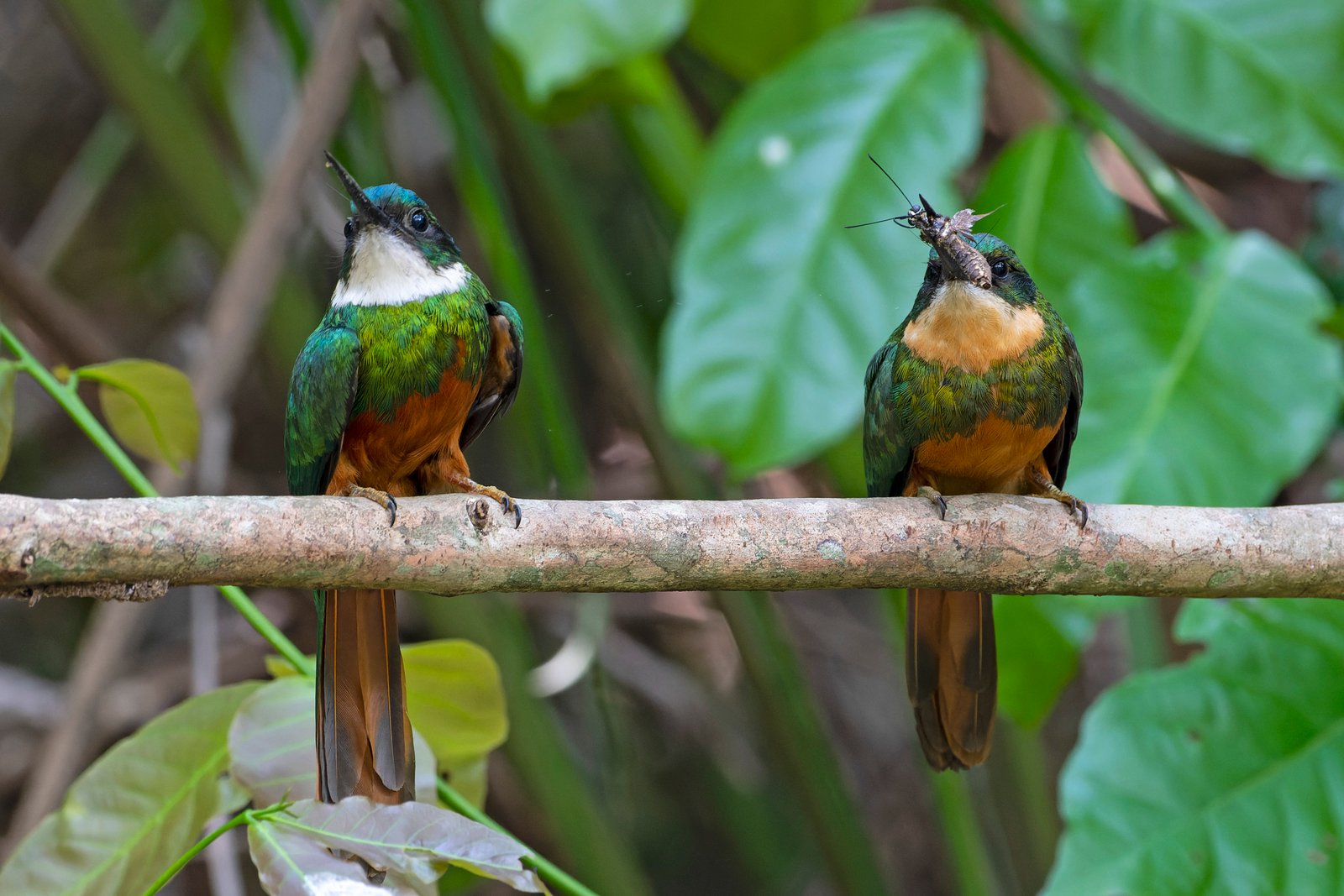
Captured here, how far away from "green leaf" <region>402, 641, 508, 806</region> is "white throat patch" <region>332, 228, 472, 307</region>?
0.43 m

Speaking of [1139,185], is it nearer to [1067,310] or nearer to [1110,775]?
[1067,310]

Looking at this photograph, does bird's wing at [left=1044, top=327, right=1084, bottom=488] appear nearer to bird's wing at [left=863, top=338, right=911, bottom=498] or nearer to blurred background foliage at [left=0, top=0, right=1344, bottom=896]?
blurred background foliage at [left=0, top=0, right=1344, bottom=896]

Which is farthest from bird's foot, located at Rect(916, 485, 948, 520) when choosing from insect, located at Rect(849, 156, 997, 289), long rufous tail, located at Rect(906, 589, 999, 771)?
insect, located at Rect(849, 156, 997, 289)

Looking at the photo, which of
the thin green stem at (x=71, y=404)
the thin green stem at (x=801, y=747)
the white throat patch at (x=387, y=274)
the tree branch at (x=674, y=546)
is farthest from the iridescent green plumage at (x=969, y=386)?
the thin green stem at (x=801, y=747)

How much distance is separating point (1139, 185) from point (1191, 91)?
49.1 inches

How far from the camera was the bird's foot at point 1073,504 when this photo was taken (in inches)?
56.2

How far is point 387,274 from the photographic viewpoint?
63.4 inches

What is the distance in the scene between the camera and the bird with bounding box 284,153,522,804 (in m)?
1.55

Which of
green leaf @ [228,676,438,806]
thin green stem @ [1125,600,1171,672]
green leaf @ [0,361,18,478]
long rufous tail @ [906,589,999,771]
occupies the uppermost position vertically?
green leaf @ [0,361,18,478]

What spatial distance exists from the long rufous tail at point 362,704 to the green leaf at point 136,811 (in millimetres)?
94

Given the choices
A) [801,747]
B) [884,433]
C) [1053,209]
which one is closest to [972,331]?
[884,433]

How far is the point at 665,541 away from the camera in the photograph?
1284 millimetres

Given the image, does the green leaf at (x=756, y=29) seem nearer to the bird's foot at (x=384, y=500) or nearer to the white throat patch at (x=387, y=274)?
the white throat patch at (x=387, y=274)

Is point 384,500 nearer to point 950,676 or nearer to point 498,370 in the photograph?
point 498,370
